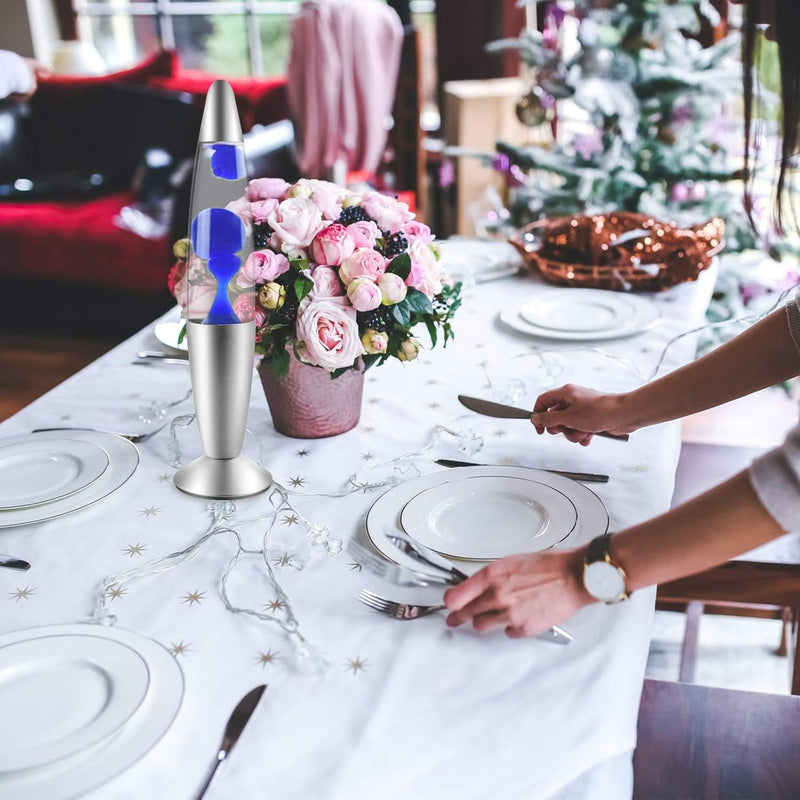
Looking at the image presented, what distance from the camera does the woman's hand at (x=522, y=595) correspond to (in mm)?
654

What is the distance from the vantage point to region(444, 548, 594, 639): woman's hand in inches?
25.8

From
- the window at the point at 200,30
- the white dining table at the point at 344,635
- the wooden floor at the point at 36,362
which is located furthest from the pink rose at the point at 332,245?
the window at the point at 200,30

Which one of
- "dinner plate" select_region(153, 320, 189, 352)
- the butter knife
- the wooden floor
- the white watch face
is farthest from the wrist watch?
the wooden floor

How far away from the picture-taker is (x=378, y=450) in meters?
1.01

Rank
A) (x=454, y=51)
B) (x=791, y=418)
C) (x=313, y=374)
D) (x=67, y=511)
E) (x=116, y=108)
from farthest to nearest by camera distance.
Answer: (x=454, y=51) < (x=116, y=108) < (x=791, y=418) < (x=313, y=374) < (x=67, y=511)

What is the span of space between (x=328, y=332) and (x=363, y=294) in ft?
Result: 0.18

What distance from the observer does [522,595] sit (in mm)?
661

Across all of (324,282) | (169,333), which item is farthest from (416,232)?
(169,333)

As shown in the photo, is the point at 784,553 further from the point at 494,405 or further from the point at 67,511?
the point at 67,511

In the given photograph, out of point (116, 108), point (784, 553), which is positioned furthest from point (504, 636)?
point (116, 108)

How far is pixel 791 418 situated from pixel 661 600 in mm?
1842

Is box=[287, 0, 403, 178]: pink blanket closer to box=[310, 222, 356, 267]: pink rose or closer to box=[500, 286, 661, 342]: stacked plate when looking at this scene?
box=[500, 286, 661, 342]: stacked plate

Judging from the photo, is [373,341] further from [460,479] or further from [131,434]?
[131,434]

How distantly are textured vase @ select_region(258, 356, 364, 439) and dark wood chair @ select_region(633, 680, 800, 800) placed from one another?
515mm
